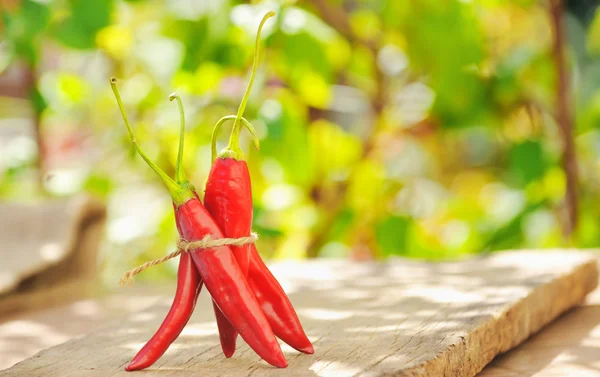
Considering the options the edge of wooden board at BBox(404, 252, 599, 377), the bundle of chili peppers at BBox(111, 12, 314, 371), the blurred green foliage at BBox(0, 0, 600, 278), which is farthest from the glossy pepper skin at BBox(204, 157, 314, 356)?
the blurred green foliage at BBox(0, 0, 600, 278)

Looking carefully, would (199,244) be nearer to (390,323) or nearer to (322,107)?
(390,323)

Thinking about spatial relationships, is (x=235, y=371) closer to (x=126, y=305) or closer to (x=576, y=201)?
(x=126, y=305)

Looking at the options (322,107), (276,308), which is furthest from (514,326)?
(322,107)

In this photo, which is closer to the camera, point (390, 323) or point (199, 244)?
point (199, 244)

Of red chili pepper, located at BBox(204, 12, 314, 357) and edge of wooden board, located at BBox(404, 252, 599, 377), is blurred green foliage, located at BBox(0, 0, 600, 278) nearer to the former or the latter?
edge of wooden board, located at BBox(404, 252, 599, 377)

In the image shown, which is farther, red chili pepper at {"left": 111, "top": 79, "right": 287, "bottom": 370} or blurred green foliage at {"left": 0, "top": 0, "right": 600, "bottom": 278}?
blurred green foliage at {"left": 0, "top": 0, "right": 600, "bottom": 278}

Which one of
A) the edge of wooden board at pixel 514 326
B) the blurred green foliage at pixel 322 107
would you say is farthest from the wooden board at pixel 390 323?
the blurred green foliage at pixel 322 107

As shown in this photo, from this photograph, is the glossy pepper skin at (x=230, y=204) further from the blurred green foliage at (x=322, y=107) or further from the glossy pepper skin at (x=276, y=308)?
the blurred green foliage at (x=322, y=107)
